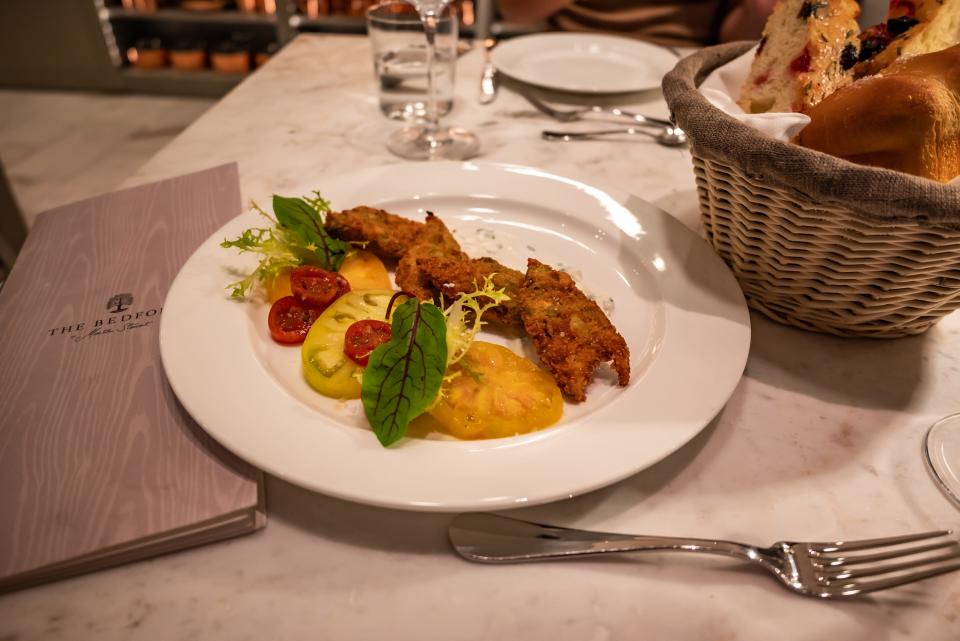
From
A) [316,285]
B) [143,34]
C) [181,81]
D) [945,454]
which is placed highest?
[316,285]

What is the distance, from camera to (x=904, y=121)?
0.93 metres

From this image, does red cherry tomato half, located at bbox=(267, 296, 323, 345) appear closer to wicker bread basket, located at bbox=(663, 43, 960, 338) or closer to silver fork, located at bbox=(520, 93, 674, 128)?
wicker bread basket, located at bbox=(663, 43, 960, 338)

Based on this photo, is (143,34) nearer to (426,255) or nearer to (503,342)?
(426,255)

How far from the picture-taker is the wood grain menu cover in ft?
2.54

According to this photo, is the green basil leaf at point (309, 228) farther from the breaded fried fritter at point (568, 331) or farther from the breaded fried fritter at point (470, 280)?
the breaded fried fritter at point (568, 331)

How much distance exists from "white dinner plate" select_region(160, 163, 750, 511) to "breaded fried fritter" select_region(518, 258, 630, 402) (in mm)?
44

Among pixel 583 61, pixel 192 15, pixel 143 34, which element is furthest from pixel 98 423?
pixel 143 34

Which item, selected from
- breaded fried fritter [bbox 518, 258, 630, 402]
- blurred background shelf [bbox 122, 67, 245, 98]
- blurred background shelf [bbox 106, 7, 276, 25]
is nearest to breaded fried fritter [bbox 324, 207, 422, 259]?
breaded fried fritter [bbox 518, 258, 630, 402]

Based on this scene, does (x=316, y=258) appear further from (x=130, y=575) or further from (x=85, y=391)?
(x=130, y=575)

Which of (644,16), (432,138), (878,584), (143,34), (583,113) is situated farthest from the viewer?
(143,34)

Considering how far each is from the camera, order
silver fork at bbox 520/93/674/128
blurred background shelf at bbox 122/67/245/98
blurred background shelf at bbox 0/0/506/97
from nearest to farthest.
→ silver fork at bbox 520/93/674/128, blurred background shelf at bbox 0/0/506/97, blurred background shelf at bbox 122/67/245/98

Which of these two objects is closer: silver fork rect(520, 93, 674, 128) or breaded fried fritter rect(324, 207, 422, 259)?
breaded fried fritter rect(324, 207, 422, 259)

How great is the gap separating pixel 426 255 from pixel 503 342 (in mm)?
249

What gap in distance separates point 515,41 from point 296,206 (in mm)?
1474
